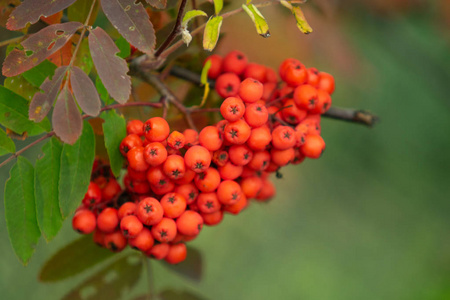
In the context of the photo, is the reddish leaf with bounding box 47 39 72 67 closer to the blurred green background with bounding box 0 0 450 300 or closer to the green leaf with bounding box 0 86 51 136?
the green leaf with bounding box 0 86 51 136

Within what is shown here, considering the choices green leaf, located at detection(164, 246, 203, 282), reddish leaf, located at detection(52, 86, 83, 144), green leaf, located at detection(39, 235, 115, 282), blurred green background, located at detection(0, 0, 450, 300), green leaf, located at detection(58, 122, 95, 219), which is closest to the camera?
reddish leaf, located at detection(52, 86, 83, 144)

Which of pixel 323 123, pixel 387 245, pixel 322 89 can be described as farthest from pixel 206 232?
pixel 322 89

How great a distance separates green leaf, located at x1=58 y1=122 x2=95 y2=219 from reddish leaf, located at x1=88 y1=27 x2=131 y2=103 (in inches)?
6.6

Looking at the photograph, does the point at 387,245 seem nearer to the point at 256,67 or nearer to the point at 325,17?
the point at 325,17

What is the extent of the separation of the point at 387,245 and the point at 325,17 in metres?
2.12

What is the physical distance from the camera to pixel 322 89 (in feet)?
3.73

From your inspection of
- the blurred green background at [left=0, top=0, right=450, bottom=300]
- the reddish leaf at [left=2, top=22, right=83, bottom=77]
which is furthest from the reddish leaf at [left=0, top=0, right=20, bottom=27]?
the blurred green background at [left=0, top=0, right=450, bottom=300]

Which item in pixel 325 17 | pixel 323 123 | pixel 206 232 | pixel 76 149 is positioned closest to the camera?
pixel 76 149

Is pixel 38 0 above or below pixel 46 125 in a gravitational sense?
above

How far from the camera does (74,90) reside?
792 millimetres

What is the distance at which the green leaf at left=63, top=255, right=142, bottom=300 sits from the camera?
1.31 metres

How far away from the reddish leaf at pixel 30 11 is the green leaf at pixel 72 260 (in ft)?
2.09

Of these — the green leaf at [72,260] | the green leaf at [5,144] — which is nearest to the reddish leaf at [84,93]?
the green leaf at [5,144]

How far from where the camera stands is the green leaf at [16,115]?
0.90m
